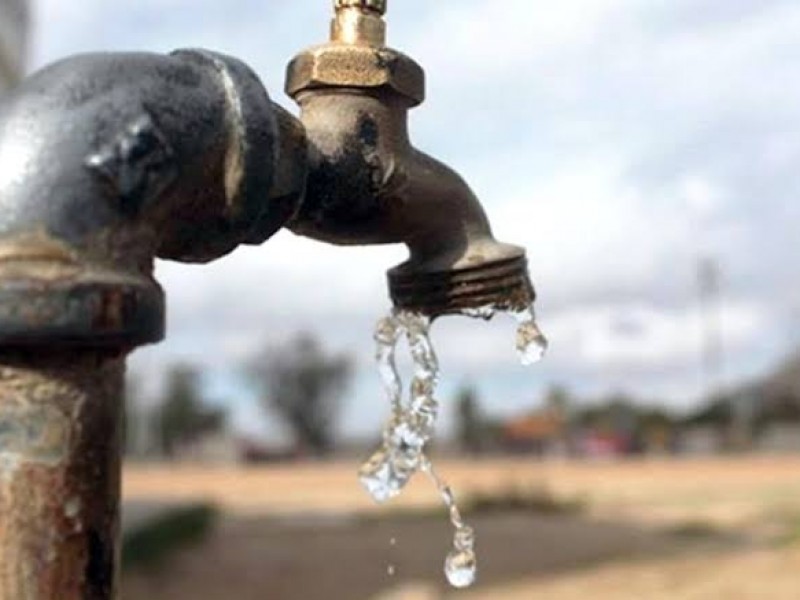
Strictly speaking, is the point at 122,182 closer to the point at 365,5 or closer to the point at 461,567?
the point at 365,5

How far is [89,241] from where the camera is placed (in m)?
0.87

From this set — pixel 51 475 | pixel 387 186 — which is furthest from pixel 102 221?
pixel 387 186

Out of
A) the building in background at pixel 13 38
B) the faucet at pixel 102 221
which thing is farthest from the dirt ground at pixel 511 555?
the building in background at pixel 13 38

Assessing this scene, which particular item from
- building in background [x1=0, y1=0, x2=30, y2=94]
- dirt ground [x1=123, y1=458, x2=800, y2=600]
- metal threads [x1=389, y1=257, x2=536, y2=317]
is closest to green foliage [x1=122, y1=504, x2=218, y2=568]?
dirt ground [x1=123, y1=458, x2=800, y2=600]

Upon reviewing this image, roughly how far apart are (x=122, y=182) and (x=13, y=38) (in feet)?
33.2

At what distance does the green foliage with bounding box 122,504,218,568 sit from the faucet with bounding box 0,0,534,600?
888 cm

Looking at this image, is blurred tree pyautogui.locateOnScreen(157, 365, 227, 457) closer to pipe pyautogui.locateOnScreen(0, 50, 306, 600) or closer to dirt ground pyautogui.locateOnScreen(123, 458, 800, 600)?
dirt ground pyautogui.locateOnScreen(123, 458, 800, 600)

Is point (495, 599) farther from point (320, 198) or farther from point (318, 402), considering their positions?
point (318, 402)

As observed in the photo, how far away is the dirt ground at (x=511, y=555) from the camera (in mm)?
8734

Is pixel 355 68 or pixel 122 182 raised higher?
pixel 355 68

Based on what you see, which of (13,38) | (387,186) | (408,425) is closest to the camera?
(387,186)

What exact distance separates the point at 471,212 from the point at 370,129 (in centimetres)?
11

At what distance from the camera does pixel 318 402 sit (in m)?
49.9

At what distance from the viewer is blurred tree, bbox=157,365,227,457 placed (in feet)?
163
